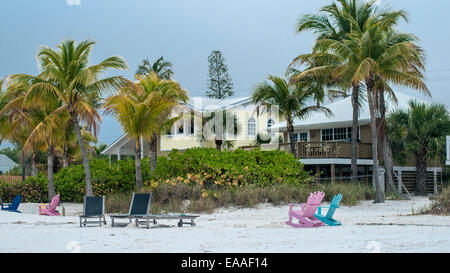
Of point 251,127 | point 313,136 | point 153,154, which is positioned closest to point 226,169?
point 153,154

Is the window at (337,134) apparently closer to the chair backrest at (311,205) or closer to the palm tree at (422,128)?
the palm tree at (422,128)

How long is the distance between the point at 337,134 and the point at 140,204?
19.2m

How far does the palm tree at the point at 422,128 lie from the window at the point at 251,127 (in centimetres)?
932

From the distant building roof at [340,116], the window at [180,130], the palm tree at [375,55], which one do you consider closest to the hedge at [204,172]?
the palm tree at [375,55]

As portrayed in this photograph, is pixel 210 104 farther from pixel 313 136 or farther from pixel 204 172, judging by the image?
pixel 204 172

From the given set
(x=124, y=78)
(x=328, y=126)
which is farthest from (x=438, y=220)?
(x=328, y=126)

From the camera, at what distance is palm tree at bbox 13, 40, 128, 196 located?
71.7ft

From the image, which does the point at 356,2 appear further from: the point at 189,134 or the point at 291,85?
the point at 189,134

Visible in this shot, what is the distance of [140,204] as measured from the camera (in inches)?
583

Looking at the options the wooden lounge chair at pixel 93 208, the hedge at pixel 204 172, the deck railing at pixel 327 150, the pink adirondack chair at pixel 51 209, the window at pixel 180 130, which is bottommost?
the pink adirondack chair at pixel 51 209

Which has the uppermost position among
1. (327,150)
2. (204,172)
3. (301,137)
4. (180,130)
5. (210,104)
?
(210,104)

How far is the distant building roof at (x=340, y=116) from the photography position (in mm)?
30438

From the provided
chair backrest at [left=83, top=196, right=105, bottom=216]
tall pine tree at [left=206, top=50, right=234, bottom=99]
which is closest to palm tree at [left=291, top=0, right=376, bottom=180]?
chair backrest at [left=83, top=196, right=105, bottom=216]
